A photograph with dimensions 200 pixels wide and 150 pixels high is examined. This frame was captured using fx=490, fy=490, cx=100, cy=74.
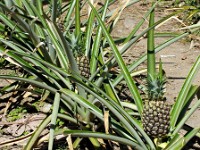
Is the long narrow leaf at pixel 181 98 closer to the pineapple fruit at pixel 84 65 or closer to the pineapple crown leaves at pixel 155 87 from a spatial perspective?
the pineapple crown leaves at pixel 155 87

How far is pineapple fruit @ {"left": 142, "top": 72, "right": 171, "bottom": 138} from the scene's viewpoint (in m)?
2.76

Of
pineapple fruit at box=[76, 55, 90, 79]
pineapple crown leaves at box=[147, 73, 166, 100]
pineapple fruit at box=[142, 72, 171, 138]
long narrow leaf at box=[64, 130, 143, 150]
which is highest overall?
pineapple fruit at box=[76, 55, 90, 79]

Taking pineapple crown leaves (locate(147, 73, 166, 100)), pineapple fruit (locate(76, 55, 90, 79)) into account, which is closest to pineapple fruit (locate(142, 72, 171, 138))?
pineapple crown leaves (locate(147, 73, 166, 100))

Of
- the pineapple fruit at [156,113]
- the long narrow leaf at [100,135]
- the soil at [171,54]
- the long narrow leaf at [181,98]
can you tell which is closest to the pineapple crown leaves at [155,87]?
the pineapple fruit at [156,113]

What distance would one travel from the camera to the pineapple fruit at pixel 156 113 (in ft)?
9.05

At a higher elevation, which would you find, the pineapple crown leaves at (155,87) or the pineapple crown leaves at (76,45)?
the pineapple crown leaves at (76,45)

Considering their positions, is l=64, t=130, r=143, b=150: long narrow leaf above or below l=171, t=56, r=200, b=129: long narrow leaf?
below

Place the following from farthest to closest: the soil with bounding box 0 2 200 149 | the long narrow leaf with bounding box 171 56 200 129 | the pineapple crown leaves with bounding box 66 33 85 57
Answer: the soil with bounding box 0 2 200 149
the pineapple crown leaves with bounding box 66 33 85 57
the long narrow leaf with bounding box 171 56 200 129

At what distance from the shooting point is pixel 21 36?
4180 millimetres

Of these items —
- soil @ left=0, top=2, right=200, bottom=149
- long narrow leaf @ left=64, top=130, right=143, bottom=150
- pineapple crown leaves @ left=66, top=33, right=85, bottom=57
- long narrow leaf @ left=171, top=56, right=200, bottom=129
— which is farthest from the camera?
soil @ left=0, top=2, right=200, bottom=149

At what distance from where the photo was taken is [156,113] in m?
2.77

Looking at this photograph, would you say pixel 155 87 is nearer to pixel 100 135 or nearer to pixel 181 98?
pixel 181 98

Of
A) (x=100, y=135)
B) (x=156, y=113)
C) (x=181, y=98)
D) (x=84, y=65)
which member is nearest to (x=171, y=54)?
(x=84, y=65)

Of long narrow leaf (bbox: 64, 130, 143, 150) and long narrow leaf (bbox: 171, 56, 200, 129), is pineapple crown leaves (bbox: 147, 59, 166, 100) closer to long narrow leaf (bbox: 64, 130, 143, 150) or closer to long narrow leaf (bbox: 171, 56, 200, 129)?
long narrow leaf (bbox: 171, 56, 200, 129)
